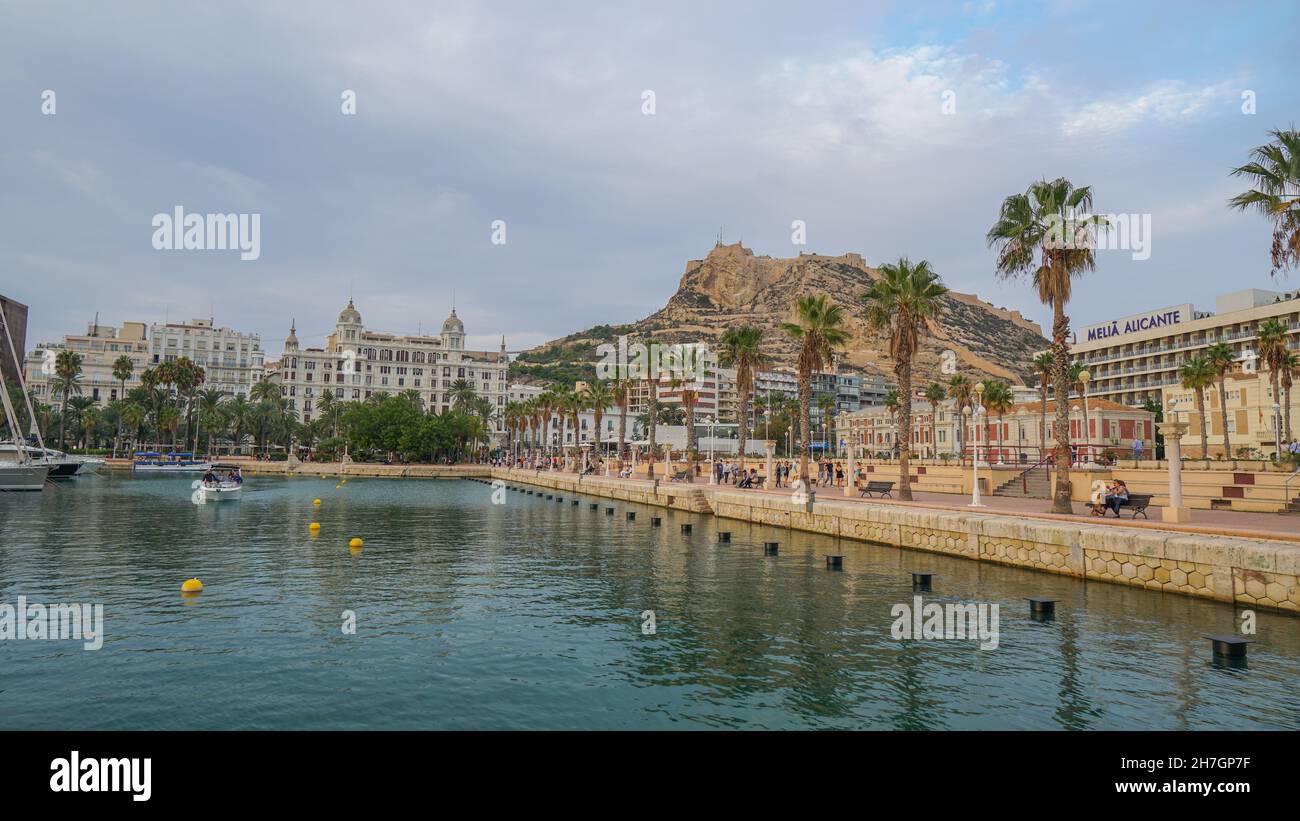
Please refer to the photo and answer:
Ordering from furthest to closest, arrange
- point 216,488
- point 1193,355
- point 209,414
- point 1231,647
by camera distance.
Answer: point 209,414, point 1193,355, point 216,488, point 1231,647

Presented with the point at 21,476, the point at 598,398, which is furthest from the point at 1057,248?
the point at 21,476

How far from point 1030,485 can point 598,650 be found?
28607 mm

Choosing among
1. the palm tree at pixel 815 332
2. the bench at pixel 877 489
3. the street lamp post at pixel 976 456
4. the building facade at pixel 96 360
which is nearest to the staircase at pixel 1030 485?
the street lamp post at pixel 976 456

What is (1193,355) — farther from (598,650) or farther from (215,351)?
(215,351)

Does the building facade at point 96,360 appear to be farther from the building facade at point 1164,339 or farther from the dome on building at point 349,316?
the building facade at point 1164,339

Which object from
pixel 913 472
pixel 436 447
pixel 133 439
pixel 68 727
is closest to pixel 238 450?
pixel 133 439

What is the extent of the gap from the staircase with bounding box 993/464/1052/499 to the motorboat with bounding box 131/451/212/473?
8727cm

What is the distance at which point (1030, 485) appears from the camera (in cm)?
3362

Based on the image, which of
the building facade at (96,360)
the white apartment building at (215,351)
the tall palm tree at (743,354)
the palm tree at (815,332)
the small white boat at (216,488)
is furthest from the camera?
the white apartment building at (215,351)

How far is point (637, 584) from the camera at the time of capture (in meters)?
Answer: 19.0

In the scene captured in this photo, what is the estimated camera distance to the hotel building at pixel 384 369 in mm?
148625

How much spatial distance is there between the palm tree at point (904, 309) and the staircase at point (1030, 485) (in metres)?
5.87
